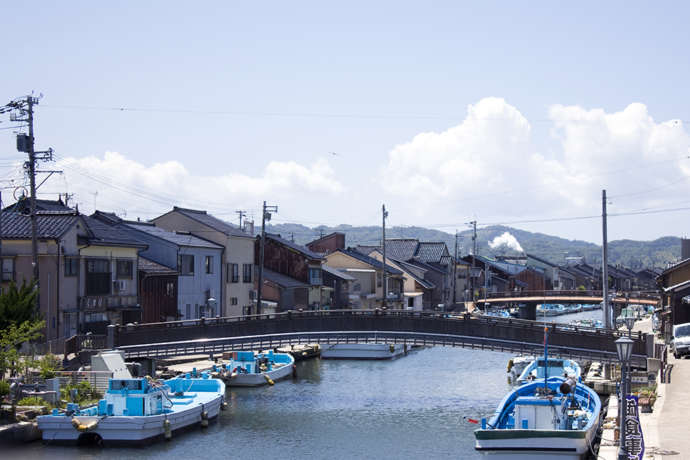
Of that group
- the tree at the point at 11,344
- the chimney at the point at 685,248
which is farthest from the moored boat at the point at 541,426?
the chimney at the point at 685,248

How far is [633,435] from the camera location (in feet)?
82.3

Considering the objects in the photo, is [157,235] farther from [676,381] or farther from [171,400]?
[676,381]

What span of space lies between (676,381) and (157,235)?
123 ft

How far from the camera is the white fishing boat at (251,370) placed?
47.9 meters

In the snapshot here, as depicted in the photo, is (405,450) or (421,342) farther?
(421,342)

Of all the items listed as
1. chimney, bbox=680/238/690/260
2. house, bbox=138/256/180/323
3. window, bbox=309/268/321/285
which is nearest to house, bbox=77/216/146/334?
house, bbox=138/256/180/323

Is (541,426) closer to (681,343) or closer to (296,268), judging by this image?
(681,343)

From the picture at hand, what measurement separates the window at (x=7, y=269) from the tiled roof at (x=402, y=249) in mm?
75725

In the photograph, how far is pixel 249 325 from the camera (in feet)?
157

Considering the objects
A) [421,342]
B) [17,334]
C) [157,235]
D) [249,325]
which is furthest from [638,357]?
[157,235]

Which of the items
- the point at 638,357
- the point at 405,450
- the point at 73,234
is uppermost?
the point at 73,234

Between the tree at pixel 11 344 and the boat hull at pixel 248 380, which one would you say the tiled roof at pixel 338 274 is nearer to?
the boat hull at pixel 248 380

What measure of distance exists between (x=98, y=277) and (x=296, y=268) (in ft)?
102

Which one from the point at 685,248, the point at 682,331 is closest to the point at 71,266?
the point at 682,331
